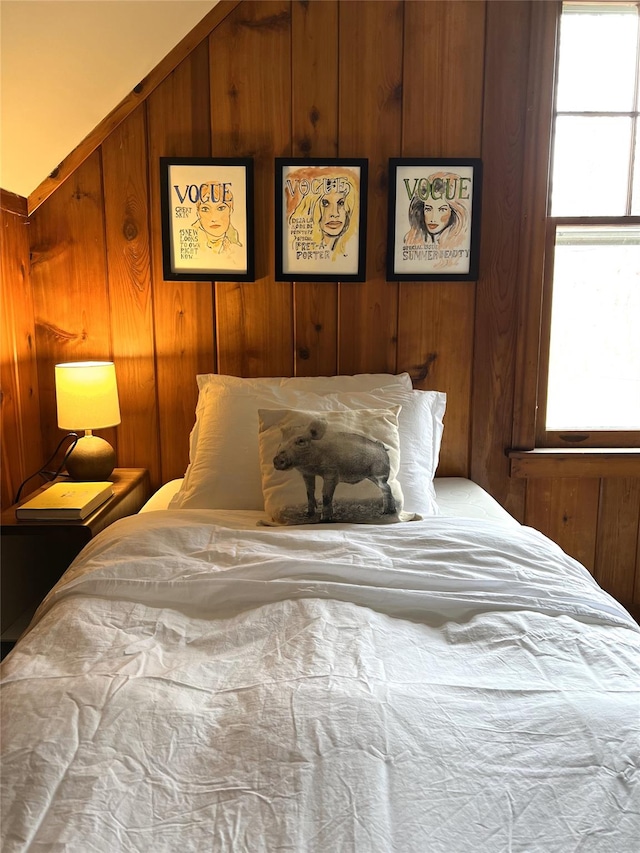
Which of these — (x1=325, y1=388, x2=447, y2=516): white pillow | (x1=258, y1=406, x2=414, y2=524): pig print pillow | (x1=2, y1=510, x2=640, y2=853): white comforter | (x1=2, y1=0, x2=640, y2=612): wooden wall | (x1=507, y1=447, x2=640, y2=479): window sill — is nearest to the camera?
(x1=2, y1=510, x2=640, y2=853): white comforter

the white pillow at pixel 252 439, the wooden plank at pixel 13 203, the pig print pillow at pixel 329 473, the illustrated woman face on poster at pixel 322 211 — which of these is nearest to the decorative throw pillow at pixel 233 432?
Result: the white pillow at pixel 252 439

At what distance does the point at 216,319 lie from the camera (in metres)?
2.37

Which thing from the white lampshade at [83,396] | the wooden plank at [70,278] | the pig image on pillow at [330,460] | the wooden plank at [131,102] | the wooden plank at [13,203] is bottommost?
the pig image on pillow at [330,460]

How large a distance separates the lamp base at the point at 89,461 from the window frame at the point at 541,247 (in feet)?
4.77

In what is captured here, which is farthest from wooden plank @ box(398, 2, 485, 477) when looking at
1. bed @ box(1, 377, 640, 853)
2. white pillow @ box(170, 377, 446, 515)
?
bed @ box(1, 377, 640, 853)

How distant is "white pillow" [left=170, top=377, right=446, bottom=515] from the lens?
190 cm

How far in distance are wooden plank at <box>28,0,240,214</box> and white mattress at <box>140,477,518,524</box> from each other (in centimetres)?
111

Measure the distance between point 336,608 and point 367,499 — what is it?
0.44 metres

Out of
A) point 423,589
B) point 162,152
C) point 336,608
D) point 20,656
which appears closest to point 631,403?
point 423,589

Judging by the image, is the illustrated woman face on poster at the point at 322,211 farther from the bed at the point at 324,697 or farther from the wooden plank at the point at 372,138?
the bed at the point at 324,697

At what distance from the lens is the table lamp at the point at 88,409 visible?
2.13m

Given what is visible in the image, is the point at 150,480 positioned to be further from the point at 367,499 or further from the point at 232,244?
the point at 367,499

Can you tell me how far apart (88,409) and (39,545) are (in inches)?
20.2

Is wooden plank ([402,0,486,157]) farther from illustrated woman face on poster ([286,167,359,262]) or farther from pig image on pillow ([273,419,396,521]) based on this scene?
pig image on pillow ([273,419,396,521])
